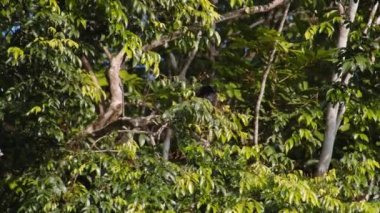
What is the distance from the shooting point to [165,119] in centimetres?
438

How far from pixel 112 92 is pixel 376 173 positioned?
2177mm

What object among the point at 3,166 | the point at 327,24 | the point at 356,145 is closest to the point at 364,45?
the point at 327,24

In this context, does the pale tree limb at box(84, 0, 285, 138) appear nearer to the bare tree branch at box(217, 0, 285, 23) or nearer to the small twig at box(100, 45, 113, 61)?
the small twig at box(100, 45, 113, 61)

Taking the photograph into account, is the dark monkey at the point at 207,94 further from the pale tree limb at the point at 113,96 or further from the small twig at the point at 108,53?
the small twig at the point at 108,53

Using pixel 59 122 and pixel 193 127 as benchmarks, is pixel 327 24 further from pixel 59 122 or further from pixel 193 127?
pixel 59 122

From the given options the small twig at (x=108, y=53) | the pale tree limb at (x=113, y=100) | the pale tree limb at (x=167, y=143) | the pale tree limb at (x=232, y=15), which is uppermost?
the pale tree limb at (x=232, y=15)

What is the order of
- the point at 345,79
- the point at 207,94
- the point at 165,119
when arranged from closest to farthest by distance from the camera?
1. the point at 165,119
2. the point at 207,94
3. the point at 345,79

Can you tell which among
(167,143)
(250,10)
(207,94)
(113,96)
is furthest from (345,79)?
(113,96)

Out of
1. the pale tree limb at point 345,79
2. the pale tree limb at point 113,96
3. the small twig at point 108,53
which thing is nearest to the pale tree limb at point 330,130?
the pale tree limb at point 345,79

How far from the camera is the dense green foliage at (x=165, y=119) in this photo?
3920 millimetres

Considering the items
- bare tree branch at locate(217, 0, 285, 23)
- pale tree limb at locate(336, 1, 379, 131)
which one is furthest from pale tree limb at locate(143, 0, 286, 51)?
pale tree limb at locate(336, 1, 379, 131)

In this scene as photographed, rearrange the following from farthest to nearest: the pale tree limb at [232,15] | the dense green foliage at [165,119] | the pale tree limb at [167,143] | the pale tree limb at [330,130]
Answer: the pale tree limb at [330,130]
the pale tree limb at [167,143]
the pale tree limb at [232,15]
the dense green foliage at [165,119]

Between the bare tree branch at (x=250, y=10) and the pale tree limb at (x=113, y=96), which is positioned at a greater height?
the bare tree branch at (x=250, y=10)

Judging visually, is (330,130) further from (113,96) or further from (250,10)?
(113,96)
